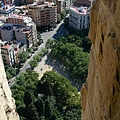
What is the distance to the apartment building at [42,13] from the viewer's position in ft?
156

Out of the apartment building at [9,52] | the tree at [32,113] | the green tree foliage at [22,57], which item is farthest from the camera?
the green tree foliage at [22,57]

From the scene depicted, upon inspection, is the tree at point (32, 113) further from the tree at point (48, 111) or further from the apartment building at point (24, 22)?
the apartment building at point (24, 22)

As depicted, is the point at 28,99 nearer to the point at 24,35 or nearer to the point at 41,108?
the point at 41,108

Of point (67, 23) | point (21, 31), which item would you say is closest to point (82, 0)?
point (67, 23)

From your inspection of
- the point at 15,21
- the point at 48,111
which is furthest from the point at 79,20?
the point at 48,111

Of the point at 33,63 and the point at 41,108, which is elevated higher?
the point at 41,108

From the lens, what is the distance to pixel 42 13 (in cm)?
4812

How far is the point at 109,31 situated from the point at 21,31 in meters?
35.3

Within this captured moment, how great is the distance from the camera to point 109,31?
174 inches

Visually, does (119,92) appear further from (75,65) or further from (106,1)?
(75,65)

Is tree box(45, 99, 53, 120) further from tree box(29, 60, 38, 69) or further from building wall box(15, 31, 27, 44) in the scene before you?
building wall box(15, 31, 27, 44)

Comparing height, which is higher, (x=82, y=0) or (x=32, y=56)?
(x=82, y=0)

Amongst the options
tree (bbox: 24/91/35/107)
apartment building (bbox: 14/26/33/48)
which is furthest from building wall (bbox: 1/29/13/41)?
tree (bbox: 24/91/35/107)

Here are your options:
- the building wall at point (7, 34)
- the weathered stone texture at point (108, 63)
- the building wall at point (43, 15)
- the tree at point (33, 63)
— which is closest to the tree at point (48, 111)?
the tree at point (33, 63)
